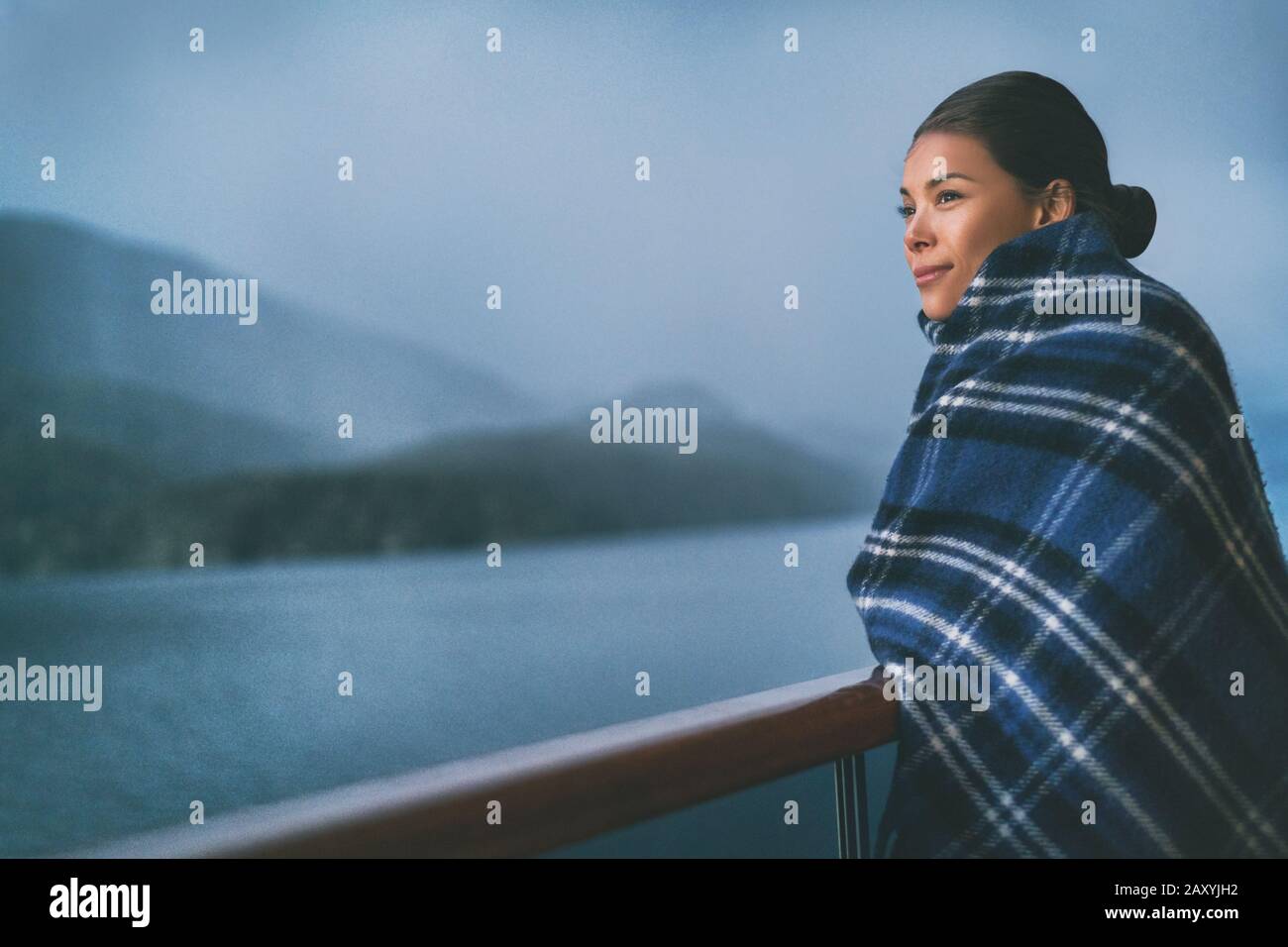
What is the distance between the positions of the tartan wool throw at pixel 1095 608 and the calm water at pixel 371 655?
35.3 ft

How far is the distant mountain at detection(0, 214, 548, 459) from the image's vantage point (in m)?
23.1

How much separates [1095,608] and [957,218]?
422 millimetres

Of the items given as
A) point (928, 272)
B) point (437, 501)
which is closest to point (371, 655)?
point (437, 501)

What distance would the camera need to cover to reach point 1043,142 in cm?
92

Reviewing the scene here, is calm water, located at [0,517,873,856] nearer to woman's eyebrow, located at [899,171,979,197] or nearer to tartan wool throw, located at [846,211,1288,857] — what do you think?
woman's eyebrow, located at [899,171,979,197]

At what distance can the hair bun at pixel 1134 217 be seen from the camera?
93cm

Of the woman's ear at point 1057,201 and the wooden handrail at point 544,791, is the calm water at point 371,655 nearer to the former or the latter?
the woman's ear at point 1057,201

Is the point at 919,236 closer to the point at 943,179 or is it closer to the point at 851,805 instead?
the point at 943,179

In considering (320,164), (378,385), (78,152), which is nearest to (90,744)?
(378,385)

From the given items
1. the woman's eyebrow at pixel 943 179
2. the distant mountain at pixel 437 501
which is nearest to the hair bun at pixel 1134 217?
the woman's eyebrow at pixel 943 179

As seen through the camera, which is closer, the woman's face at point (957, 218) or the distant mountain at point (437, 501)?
the woman's face at point (957, 218)

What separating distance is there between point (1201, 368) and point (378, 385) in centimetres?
2938

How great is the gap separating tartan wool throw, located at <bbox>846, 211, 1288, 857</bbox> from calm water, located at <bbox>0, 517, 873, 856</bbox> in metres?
10.7

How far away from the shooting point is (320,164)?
3172 cm
